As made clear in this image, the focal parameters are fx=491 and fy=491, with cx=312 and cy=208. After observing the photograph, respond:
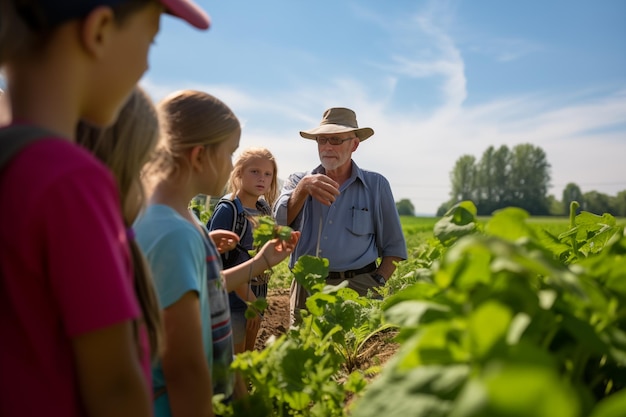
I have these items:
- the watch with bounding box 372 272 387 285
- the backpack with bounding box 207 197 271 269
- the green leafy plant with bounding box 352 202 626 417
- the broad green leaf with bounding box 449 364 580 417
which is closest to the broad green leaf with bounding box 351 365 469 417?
the green leafy plant with bounding box 352 202 626 417

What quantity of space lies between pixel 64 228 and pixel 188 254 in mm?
673

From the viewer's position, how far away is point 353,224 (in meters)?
4.32

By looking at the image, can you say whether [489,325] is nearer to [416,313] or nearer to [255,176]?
[416,313]

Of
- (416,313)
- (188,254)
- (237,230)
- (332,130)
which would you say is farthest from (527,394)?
(332,130)

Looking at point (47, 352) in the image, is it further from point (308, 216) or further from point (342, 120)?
point (342, 120)

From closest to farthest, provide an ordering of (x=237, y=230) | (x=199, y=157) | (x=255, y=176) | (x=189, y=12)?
(x=189, y=12), (x=199, y=157), (x=237, y=230), (x=255, y=176)

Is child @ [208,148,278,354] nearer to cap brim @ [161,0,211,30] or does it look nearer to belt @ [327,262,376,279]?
belt @ [327,262,376,279]

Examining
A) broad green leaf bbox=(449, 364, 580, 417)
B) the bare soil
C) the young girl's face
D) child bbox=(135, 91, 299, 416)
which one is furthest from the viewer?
the young girl's face

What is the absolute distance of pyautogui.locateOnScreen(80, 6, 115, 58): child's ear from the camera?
0.85 meters

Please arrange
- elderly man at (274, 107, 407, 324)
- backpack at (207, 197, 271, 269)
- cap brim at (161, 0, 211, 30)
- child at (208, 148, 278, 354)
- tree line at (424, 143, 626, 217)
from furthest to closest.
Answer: tree line at (424, 143, 626, 217), elderly man at (274, 107, 407, 324), backpack at (207, 197, 271, 269), child at (208, 148, 278, 354), cap brim at (161, 0, 211, 30)

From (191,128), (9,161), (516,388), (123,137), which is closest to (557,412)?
(516,388)

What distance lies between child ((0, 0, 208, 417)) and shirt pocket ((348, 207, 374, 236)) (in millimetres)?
3462

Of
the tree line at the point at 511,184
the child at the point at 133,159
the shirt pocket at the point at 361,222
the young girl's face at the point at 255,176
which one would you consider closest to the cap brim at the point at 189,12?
the child at the point at 133,159

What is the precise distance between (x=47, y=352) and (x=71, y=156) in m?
0.32
